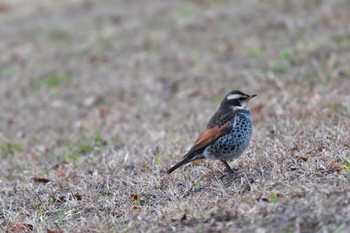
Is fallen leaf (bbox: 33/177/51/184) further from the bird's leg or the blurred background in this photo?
the bird's leg

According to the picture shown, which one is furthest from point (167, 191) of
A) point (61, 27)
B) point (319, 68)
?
point (61, 27)

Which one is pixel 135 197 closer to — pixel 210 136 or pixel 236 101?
pixel 210 136

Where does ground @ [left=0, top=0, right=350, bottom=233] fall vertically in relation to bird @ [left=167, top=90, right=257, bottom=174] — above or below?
below

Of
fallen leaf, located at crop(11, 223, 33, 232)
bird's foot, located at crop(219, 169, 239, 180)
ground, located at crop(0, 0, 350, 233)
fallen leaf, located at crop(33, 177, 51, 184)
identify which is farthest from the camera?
fallen leaf, located at crop(33, 177, 51, 184)

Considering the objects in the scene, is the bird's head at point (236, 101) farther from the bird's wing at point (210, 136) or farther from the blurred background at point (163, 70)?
the blurred background at point (163, 70)

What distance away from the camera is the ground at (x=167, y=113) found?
19.4 feet

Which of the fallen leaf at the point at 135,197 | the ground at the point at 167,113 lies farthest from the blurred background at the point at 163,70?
the fallen leaf at the point at 135,197

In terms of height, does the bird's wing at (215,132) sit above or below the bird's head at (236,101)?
below

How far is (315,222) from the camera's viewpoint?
201 inches

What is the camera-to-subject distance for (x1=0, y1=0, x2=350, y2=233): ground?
233 inches

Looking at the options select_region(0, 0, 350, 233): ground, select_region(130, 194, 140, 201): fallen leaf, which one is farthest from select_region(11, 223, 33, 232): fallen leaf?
select_region(130, 194, 140, 201): fallen leaf

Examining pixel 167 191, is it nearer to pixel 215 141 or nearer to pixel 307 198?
pixel 215 141

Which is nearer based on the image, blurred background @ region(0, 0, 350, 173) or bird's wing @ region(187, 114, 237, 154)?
bird's wing @ region(187, 114, 237, 154)

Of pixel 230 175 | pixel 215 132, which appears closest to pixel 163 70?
pixel 215 132
